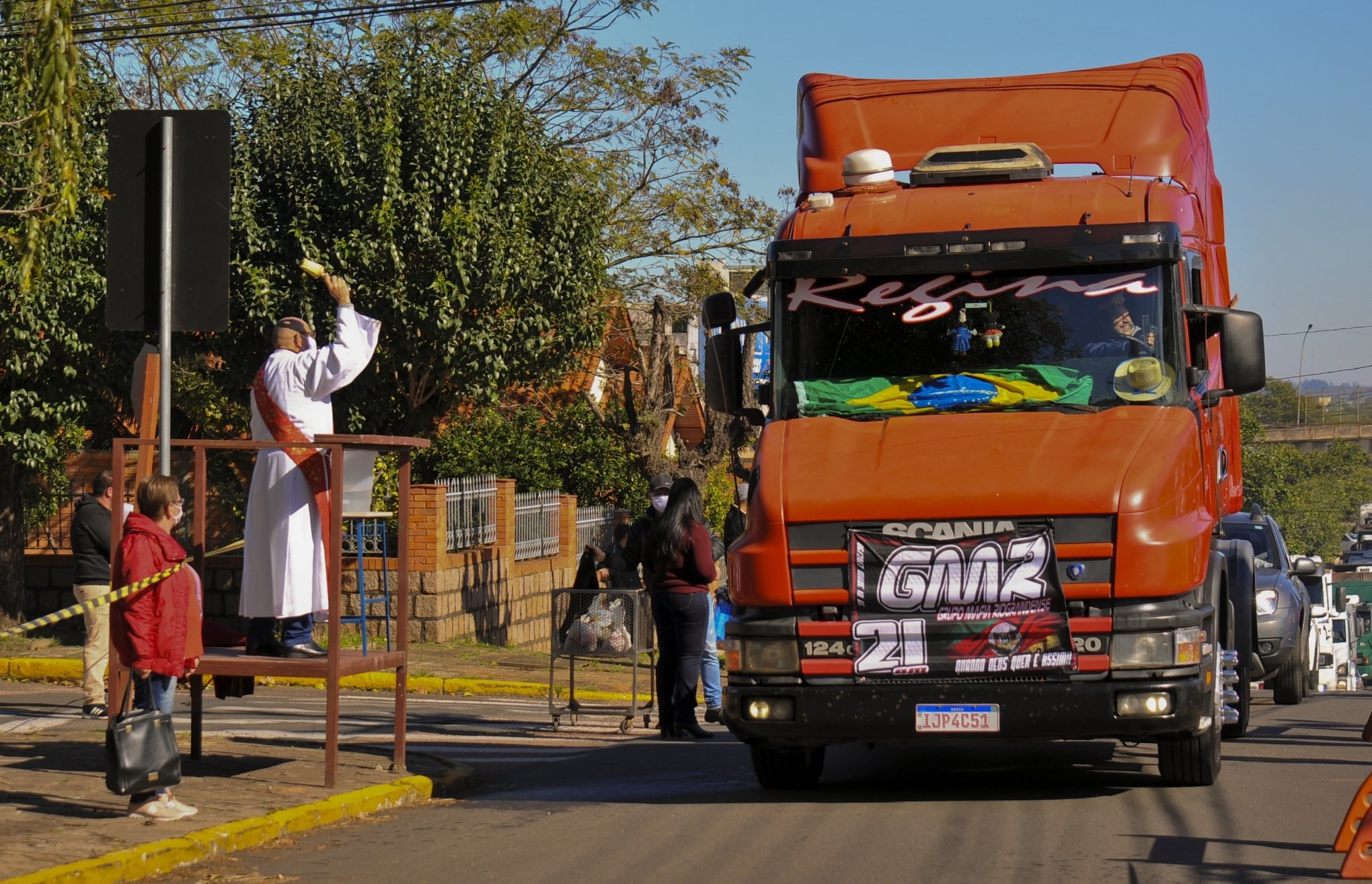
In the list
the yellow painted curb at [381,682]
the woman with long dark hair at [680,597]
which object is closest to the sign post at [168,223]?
the woman with long dark hair at [680,597]

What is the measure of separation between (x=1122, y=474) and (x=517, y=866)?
3.32 metres

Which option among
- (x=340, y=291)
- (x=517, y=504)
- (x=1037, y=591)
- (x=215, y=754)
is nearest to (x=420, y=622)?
(x=517, y=504)

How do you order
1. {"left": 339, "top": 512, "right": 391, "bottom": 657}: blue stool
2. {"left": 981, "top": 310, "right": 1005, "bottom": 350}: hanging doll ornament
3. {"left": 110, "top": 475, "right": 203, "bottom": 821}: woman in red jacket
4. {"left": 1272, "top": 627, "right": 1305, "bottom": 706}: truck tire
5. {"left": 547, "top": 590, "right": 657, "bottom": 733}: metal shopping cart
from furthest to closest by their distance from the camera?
{"left": 339, "top": 512, "right": 391, "bottom": 657}: blue stool, {"left": 1272, "top": 627, "right": 1305, "bottom": 706}: truck tire, {"left": 547, "top": 590, "right": 657, "bottom": 733}: metal shopping cart, {"left": 981, "top": 310, "right": 1005, "bottom": 350}: hanging doll ornament, {"left": 110, "top": 475, "right": 203, "bottom": 821}: woman in red jacket

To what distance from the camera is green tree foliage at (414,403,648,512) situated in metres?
27.0

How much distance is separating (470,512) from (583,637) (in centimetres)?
802

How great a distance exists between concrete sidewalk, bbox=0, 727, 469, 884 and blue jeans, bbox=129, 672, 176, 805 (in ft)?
0.37

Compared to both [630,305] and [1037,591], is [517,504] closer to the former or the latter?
[630,305]

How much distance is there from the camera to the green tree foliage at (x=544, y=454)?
26984 mm

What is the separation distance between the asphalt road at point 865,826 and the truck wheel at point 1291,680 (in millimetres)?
5749

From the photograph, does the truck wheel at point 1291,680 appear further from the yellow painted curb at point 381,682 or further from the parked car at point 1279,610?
the yellow painted curb at point 381,682

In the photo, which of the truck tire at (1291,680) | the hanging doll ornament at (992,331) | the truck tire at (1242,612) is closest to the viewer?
the hanging doll ornament at (992,331)

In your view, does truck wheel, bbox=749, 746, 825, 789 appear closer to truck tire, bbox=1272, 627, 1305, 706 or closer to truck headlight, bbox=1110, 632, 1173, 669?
truck headlight, bbox=1110, 632, 1173, 669

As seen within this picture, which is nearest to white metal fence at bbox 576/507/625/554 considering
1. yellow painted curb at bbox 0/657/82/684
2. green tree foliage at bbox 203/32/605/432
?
green tree foliage at bbox 203/32/605/432

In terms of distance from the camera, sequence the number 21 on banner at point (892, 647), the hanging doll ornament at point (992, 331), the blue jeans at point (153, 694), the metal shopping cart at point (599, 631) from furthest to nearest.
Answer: the metal shopping cart at point (599, 631), the hanging doll ornament at point (992, 331), the number 21 on banner at point (892, 647), the blue jeans at point (153, 694)
